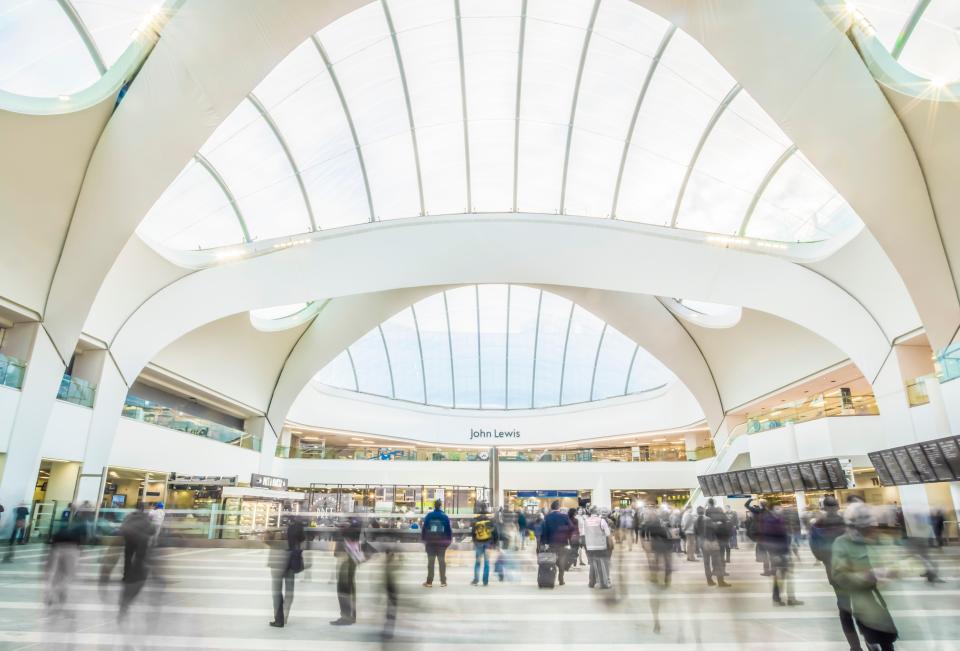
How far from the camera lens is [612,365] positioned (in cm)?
4134

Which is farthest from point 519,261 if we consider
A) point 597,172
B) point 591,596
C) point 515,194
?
point 591,596

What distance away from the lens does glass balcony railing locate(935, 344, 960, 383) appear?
14.5 metres

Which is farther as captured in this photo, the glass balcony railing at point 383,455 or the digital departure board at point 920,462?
the glass balcony railing at point 383,455

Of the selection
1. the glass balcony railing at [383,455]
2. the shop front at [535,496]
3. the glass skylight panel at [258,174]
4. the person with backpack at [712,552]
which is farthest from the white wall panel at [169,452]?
the person with backpack at [712,552]

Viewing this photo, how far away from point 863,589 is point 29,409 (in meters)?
19.1

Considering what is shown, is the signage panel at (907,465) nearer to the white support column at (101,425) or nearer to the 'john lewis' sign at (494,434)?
the white support column at (101,425)

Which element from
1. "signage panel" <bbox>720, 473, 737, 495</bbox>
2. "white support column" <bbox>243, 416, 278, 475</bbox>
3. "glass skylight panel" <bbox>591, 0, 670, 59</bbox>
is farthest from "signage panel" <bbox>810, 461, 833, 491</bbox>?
"white support column" <bbox>243, 416, 278, 475</bbox>

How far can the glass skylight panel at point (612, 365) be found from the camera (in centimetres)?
3981

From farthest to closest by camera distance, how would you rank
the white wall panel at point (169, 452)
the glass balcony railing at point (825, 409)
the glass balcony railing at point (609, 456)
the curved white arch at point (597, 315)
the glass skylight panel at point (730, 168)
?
the glass balcony railing at point (609, 456) → the curved white arch at point (597, 315) → the white wall panel at point (169, 452) → the glass balcony railing at point (825, 409) → the glass skylight panel at point (730, 168)

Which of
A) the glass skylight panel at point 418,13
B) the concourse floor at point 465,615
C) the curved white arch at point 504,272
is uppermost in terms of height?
the glass skylight panel at point 418,13

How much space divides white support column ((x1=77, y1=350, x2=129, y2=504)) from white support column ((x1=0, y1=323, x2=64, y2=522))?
8.34 ft

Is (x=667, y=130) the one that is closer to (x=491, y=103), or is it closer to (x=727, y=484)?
(x=491, y=103)

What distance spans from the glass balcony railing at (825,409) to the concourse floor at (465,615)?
10528 mm

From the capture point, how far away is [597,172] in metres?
20.7
